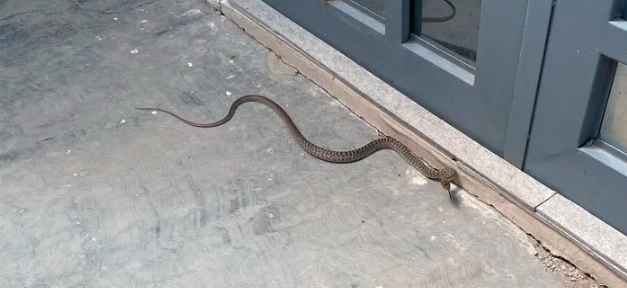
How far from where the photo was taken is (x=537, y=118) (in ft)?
8.84

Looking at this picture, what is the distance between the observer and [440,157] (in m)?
3.16

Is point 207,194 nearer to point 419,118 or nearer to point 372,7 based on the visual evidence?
point 419,118

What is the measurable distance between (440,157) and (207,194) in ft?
3.85

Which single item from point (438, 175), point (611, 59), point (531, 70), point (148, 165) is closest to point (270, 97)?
point (148, 165)

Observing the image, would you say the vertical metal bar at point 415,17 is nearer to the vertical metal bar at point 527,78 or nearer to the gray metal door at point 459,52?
the gray metal door at point 459,52

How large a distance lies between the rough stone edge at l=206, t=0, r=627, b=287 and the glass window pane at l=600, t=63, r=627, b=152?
1.32 ft

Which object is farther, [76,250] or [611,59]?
[76,250]

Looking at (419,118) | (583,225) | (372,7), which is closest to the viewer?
(583,225)

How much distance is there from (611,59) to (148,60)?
9.64ft

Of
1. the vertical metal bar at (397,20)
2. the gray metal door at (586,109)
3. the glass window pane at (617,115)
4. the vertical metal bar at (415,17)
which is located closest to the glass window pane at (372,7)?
the vertical metal bar at (397,20)

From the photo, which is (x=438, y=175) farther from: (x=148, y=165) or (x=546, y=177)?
(x=148, y=165)

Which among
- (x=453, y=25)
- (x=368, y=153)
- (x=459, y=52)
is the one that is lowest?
(x=368, y=153)

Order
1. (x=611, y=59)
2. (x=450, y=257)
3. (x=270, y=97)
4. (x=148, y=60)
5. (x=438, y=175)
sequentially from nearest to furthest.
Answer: (x=611, y=59), (x=450, y=257), (x=438, y=175), (x=270, y=97), (x=148, y=60)

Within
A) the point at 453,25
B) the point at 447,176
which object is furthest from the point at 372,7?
the point at 447,176
